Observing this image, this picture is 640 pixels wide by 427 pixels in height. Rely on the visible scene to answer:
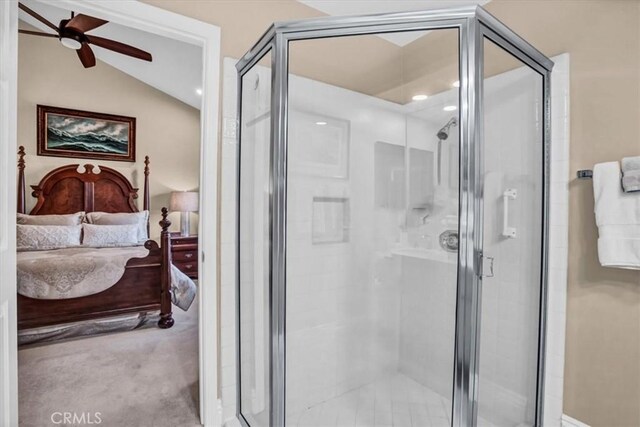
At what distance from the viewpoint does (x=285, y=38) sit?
4.56ft

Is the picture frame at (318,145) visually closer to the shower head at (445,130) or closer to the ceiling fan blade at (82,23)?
the shower head at (445,130)

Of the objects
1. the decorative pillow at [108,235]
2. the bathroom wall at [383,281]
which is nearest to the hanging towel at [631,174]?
the bathroom wall at [383,281]

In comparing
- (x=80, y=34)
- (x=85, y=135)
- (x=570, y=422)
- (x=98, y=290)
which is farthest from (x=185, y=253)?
(x=570, y=422)

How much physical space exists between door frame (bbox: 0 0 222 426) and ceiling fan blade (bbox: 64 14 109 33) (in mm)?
948

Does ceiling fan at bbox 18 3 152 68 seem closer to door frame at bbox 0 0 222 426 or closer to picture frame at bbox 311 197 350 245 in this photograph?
door frame at bbox 0 0 222 426

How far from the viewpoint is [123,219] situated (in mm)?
4469

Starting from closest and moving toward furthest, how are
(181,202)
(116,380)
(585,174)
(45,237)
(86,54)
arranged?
(585,174) → (116,380) → (86,54) → (45,237) → (181,202)

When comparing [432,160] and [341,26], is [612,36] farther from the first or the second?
[341,26]

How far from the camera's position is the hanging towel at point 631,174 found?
136cm

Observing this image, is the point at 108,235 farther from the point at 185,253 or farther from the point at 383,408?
the point at 383,408

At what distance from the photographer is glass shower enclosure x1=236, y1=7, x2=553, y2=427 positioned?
134 centimetres

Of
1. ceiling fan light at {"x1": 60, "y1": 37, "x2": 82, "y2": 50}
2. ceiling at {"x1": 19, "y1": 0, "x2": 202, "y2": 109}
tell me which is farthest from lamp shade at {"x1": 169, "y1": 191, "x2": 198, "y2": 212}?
ceiling fan light at {"x1": 60, "y1": 37, "x2": 82, "y2": 50}

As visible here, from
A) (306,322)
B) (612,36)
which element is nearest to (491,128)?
(612,36)

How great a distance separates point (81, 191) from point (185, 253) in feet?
5.16
